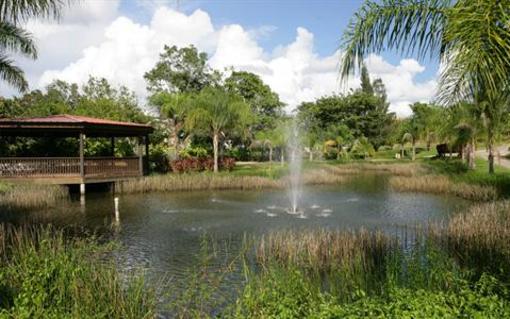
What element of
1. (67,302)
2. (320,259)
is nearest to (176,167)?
(320,259)

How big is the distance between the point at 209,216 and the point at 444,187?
11819mm

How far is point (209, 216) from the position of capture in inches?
579

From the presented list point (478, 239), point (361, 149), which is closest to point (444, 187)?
point (478, 239)

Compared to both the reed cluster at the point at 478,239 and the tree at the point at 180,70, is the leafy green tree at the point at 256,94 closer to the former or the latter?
the tree at the point at 180,70

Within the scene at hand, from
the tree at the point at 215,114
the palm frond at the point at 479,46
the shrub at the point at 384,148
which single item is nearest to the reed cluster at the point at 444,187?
the tree at the point at 215,114

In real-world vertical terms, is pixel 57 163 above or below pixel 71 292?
above

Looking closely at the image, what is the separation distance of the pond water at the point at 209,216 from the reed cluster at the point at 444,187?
0.77 metres

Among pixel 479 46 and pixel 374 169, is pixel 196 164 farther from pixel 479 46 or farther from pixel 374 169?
pixel 479 46

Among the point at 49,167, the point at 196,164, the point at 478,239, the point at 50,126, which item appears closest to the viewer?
the point at 478,239

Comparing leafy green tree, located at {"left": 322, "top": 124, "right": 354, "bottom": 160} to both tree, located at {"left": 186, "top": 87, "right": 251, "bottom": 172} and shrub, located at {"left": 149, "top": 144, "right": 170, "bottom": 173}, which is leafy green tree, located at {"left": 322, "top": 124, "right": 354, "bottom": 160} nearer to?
tree, located at {"left": 186, "top": 87, "right": 251, "bottom": 172}

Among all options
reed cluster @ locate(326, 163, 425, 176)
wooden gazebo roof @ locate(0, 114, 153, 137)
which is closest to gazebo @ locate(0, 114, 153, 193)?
wooden gazebo roof @ locate(0, 114, 153, 137)

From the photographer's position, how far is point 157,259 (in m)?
9.23

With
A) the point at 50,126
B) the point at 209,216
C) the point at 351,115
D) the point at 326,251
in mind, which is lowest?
the point at 209,216

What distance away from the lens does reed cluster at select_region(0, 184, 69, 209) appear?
51.9 ft
